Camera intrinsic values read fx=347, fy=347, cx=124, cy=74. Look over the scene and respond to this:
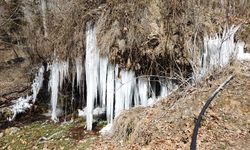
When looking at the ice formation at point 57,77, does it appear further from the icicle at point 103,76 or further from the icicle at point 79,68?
the icicle at point 103,76

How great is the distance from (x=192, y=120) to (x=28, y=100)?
27.8 feet

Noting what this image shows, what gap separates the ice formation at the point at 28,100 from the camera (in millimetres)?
13016

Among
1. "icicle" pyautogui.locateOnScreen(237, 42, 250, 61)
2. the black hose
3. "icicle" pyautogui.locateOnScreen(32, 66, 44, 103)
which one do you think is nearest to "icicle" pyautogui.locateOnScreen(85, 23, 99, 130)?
the black hose

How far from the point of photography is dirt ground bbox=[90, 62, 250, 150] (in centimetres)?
657

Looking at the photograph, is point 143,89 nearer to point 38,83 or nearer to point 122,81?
point 122,81

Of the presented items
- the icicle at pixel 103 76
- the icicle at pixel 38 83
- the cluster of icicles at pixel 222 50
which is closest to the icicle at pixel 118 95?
the icicle at pixel 103 76

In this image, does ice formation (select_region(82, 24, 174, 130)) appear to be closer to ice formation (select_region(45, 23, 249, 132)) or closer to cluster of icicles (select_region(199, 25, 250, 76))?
ice formation (select_region(45, 23, 249, 132))

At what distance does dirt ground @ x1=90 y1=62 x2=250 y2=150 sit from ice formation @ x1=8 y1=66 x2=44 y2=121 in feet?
17.6

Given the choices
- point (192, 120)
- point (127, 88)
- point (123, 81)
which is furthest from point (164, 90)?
point (192, 120)

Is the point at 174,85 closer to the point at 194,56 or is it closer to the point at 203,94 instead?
the point at 194,56

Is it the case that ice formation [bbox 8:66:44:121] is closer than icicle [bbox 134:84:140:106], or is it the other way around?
icicle [bbox 134:84:140:106]

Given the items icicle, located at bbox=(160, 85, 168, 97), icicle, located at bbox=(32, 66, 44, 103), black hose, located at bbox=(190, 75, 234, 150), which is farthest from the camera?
icicle, located at bbox=(32, 66, 44, 103)

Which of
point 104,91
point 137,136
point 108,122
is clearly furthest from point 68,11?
point 137,136

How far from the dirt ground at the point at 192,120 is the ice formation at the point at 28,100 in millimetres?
5373
